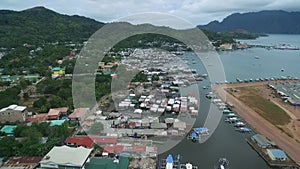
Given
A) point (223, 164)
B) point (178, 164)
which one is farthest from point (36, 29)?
point (223, 164)

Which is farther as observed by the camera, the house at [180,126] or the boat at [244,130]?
the boat at [244,130]

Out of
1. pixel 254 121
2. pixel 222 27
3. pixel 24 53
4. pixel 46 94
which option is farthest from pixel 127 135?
pixel 222 27

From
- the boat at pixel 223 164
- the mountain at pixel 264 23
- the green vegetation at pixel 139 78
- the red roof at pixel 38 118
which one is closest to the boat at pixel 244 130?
the boat at pixel 223 164

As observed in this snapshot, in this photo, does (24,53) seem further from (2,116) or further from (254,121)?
(254,121)

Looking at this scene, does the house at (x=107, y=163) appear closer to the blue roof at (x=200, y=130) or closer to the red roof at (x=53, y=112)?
the blue roof at (x=200, y=130)

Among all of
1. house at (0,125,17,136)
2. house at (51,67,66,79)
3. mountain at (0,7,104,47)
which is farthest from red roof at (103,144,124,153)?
mountain at (0,7,104,47)

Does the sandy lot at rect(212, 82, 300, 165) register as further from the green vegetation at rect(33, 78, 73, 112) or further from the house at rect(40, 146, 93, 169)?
the green vegetation at rect(33, 78, 73, 112)
